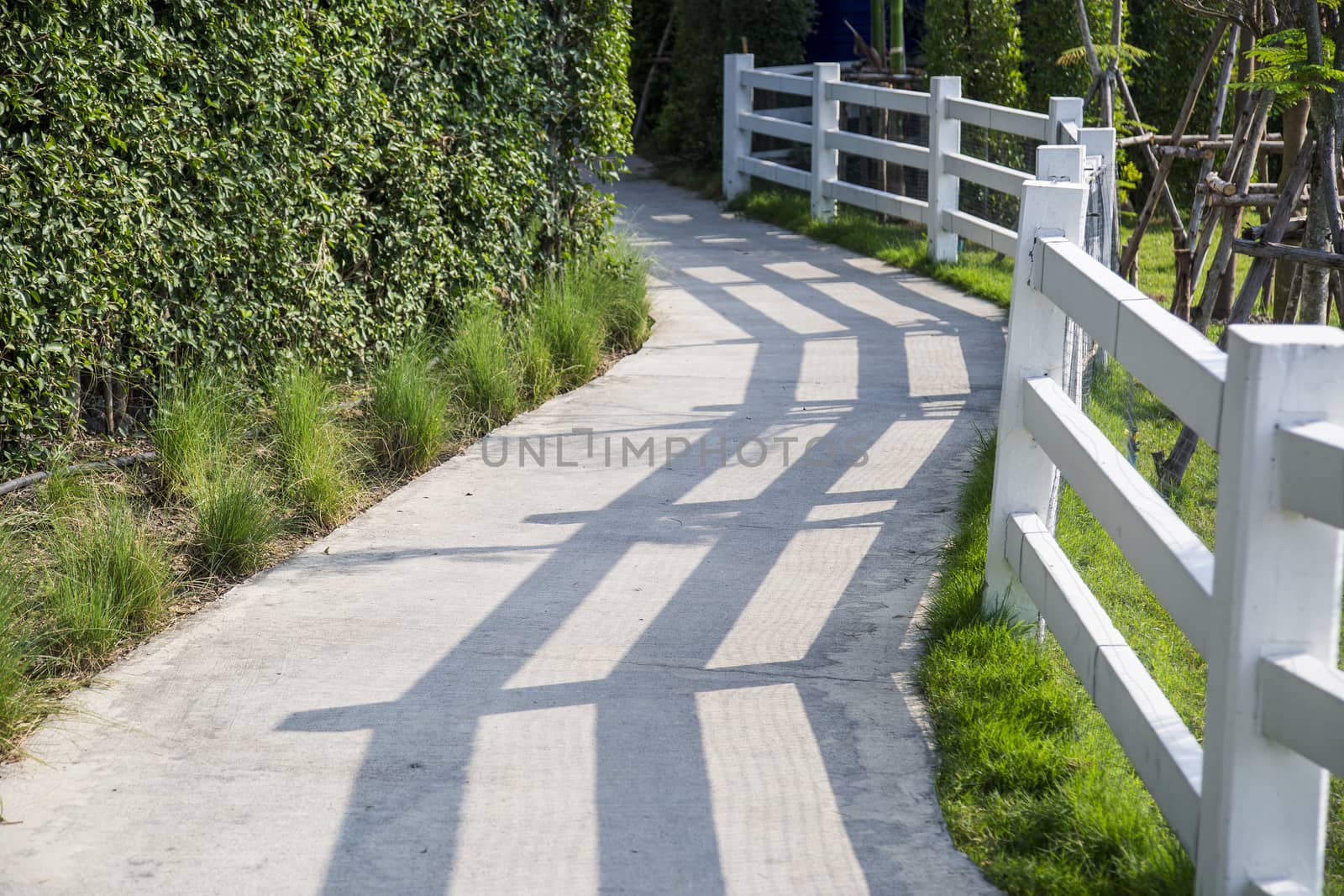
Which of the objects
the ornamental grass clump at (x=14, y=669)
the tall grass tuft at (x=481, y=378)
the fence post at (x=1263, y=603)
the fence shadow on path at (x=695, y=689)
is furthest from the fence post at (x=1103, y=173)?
the ornamental grass clump at (x=14, y=669)

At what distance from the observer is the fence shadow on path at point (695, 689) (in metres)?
3.14

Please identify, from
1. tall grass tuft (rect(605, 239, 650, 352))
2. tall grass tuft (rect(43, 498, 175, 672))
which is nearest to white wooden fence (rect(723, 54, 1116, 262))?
tall grass tuft (rect(605, 239, 650, 352))

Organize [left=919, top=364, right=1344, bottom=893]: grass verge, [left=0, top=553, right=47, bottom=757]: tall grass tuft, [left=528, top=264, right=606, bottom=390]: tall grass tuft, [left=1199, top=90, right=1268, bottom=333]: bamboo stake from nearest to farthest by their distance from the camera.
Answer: [left=919, top=364, right=1344, bottom=893]: grass verge
[left=0, top=553, right=47, bottom=757]: tall grass tuft
[left=1199, top=90, right=1268, bottom=333]: bamboo stake
[left=528, top=264, right=606, bottom=390]: tall grass tuft

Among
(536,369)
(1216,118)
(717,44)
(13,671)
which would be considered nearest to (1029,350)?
(13,671)

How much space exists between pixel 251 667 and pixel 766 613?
168cm

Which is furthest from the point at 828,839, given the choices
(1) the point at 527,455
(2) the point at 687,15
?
(2) the point at 687,15

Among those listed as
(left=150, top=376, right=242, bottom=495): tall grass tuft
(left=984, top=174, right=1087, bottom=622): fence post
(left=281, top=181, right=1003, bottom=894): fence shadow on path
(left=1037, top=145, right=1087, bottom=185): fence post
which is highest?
(left=1037, top=145, right=1087, bottom=185): fence post

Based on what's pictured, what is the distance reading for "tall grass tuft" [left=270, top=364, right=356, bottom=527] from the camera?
540cm

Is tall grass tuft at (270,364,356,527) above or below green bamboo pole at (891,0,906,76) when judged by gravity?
below

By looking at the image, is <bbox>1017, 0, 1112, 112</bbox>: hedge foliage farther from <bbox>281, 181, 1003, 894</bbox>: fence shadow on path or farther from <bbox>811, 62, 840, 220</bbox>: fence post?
<bbox>281, 181, 1003, 894</bbox>: fence shadow on path

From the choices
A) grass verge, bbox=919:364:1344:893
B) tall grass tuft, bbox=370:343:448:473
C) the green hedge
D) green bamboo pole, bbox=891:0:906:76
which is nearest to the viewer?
grass verge, bbox=919:364:1344:893

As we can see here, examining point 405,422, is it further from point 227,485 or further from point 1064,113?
point 1064,113

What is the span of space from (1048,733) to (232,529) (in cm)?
297

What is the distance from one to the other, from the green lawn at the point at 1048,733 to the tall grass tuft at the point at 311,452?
2461 millimetres
